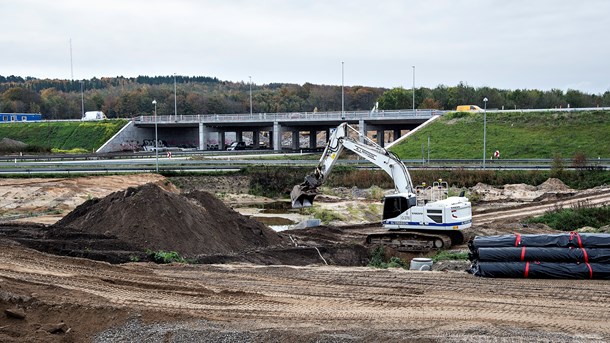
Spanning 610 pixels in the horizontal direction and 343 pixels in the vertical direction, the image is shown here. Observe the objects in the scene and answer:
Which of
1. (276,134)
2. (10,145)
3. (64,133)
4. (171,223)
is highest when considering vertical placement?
(64,133)

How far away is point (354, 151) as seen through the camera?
99.6ft

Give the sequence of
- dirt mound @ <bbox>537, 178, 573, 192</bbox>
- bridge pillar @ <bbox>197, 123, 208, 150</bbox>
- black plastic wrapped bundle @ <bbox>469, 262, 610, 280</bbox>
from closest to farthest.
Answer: black plastic wrapped bundle @ <bbox>469, 262, 610, 280</bbox> < dirt mound @ <bbox>537, 178, 573, 192</bbox> < bridge pillar @ <bbox>197, 123, 208, 150</bbox>

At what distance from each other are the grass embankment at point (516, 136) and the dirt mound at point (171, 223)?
126 ft

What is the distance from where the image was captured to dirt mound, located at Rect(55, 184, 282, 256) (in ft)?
76.9

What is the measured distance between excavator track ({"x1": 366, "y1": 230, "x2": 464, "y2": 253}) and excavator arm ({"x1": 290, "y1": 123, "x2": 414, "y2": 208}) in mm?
1880

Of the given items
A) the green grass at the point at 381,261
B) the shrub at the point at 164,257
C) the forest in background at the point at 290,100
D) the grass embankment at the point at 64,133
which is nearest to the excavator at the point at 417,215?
the green grass at the point at 381,261

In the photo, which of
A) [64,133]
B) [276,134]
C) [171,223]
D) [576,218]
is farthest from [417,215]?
[64,133]

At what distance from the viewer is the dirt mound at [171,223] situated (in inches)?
923

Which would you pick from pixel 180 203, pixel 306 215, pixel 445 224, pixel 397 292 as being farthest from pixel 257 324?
pixel 306 215

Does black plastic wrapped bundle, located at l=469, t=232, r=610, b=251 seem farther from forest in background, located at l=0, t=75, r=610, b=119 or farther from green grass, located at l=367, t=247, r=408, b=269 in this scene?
forest in background, located at l=0, t=75, r=610, b=119

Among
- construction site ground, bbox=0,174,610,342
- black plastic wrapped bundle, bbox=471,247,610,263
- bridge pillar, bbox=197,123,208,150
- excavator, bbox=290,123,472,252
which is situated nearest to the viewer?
construction site ground, bbox=0,174,610,342

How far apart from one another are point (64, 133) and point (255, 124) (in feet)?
87.0

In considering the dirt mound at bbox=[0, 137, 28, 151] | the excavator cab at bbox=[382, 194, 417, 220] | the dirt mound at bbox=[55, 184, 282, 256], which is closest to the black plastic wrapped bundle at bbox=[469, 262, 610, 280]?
the excavator cab at bbox=[382, 194, 417, 220]

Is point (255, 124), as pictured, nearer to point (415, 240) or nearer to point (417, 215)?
point (415, 240)
